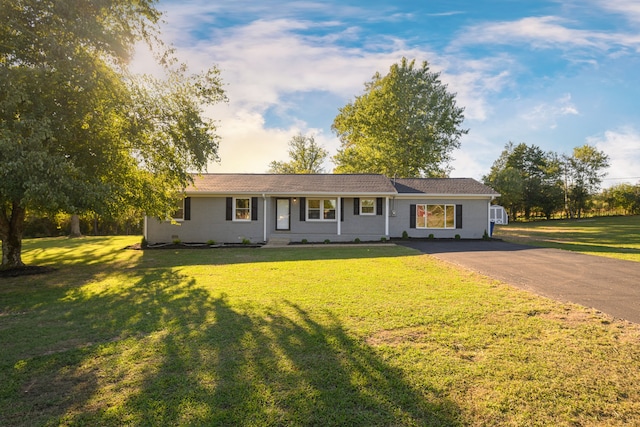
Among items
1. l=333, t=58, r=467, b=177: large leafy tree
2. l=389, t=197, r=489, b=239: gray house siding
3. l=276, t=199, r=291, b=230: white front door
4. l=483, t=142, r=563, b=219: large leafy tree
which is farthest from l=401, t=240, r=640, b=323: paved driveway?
l=483, t=142, r=563, b=219: large leafy tree

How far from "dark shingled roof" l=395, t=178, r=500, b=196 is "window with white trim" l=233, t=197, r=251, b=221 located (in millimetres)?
8371

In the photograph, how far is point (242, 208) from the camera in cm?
1786

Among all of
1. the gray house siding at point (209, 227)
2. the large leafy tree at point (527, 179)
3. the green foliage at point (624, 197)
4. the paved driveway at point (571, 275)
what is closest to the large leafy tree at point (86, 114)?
the gray house siding at point (209, 227)

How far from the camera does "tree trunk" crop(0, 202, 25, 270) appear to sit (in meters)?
10.2

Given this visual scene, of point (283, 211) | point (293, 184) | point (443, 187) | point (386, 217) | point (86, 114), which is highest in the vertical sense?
point (86, 114)

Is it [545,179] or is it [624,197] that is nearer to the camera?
[624,197]

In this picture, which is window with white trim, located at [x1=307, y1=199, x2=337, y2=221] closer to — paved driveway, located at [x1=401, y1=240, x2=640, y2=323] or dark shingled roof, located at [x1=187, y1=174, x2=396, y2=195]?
dark shingled roof, located at [x1=187, y1=174, x2=396, y2=195]

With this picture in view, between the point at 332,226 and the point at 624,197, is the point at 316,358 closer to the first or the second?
the point at 332,226

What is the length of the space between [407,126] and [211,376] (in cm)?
3056

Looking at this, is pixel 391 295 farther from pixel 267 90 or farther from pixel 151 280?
pixel 267 90

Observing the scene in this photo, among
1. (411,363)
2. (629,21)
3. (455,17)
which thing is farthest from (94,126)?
(629,21)

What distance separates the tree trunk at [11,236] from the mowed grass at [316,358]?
4.43 metres

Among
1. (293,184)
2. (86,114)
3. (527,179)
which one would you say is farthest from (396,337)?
(527,179)

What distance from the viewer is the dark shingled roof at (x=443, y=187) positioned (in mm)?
18578
